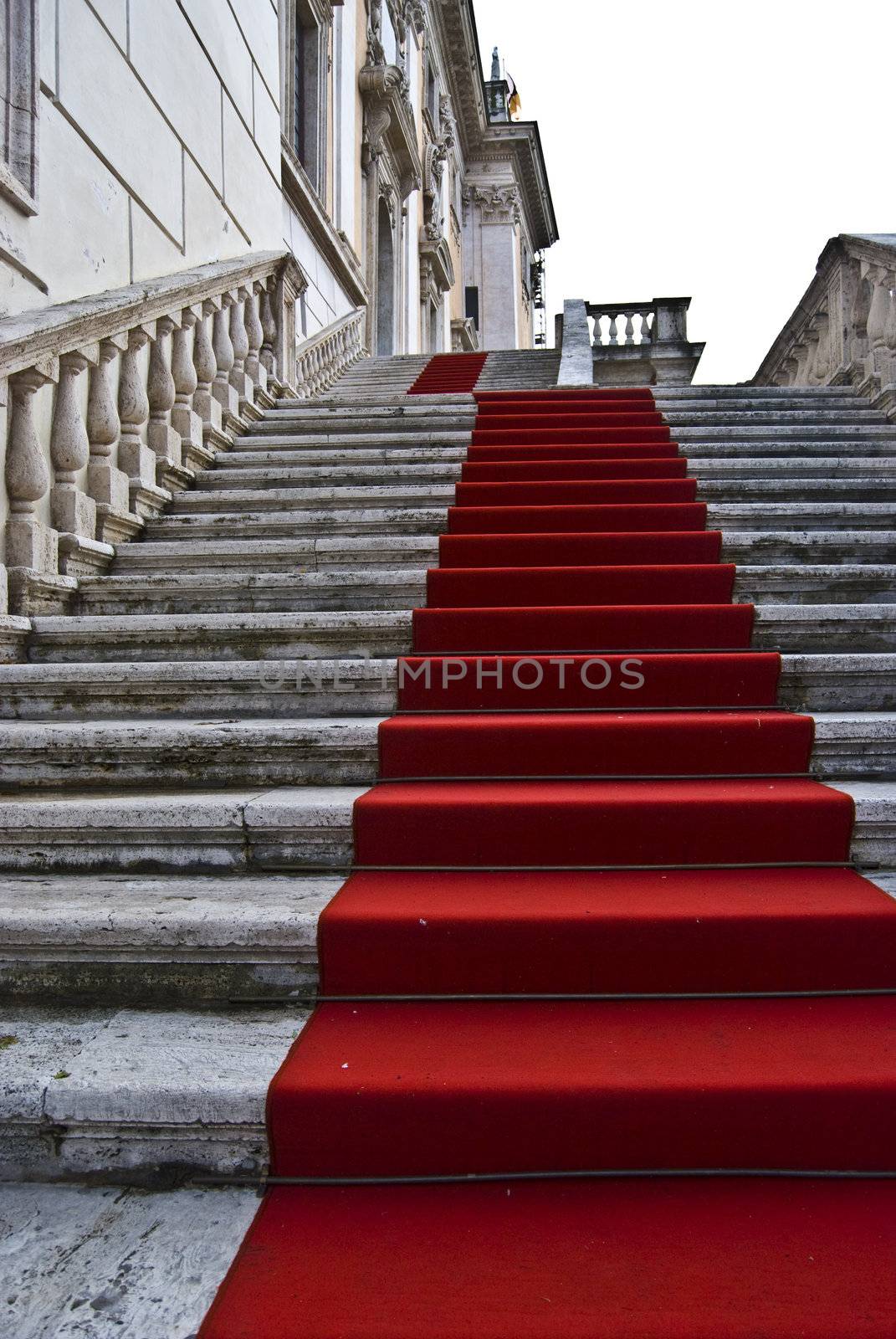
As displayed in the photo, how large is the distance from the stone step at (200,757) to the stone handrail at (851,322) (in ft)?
12.3

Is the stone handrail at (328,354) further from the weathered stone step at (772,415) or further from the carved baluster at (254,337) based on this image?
the weathered stone step at (772,415)

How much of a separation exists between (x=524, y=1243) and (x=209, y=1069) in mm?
643

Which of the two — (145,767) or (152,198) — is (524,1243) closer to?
(145,767)

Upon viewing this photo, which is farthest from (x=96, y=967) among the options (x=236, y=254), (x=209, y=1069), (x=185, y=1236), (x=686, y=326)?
(x=686, y=326)

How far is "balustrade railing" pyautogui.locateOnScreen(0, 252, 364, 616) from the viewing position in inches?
129

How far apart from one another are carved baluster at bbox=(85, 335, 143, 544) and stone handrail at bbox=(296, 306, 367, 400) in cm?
303

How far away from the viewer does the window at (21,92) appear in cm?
339

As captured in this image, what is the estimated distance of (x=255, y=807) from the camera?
2293 mm

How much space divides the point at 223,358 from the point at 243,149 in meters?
2.13

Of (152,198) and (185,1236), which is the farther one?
(152,198)

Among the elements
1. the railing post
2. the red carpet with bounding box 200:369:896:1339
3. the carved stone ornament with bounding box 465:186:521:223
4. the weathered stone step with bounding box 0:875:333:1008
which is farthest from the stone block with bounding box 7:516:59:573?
the carved stone ornament with bounding box 465:186:521:223

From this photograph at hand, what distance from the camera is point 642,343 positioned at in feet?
37.5

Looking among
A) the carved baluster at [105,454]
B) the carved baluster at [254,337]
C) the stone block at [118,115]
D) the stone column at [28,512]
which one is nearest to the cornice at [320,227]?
the carved baluster at [254,337]

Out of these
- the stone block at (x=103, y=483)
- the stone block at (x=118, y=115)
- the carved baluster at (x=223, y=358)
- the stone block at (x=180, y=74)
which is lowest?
the stone block at (x=103, y=483)
